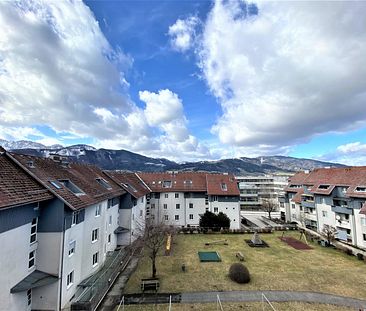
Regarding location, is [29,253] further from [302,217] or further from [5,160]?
[302,217]

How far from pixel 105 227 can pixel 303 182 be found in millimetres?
46748

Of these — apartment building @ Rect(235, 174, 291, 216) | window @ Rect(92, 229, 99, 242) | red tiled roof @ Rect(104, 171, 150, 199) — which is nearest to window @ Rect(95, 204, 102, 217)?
window @ Rect(92, 229, 99, 242)

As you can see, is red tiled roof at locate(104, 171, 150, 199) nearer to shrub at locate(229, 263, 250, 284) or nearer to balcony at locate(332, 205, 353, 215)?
shrub at locate(229, 263, 250, 284)

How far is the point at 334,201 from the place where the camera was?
143 ft

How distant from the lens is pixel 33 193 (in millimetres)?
16375

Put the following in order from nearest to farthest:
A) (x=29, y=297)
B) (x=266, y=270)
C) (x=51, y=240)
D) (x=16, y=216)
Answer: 1. (x=16, y=216)
2. (x=29, y=297)
3. (x=51, y=240)
4. (x=266, y=270)

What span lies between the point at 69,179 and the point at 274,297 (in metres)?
22.8

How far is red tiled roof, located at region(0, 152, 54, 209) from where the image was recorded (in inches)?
545

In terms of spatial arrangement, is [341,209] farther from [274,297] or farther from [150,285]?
[150,285]

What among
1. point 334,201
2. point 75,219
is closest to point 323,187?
point 334,201

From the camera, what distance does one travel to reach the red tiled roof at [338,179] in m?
→ 38.8

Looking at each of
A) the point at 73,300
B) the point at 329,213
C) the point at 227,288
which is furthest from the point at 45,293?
the point at 329,213

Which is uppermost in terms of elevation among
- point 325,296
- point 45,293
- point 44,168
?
point 44,168

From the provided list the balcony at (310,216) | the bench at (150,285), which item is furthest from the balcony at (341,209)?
the bench at (150,285)
